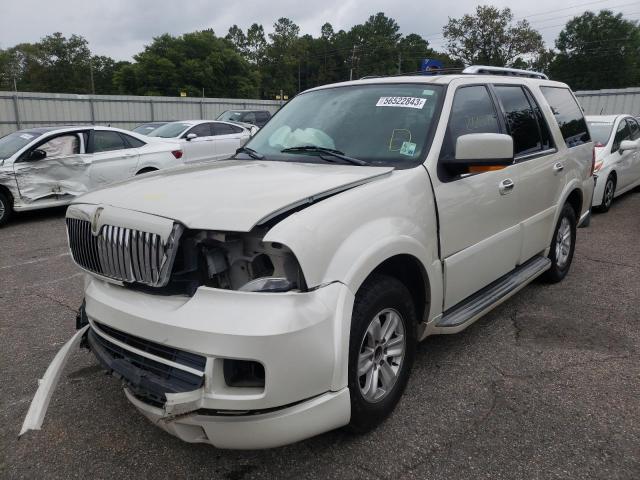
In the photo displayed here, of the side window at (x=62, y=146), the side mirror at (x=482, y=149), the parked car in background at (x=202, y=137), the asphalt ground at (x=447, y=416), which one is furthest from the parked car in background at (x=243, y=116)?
the side mirror at (x=482, y=149)

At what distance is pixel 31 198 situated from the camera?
838cm

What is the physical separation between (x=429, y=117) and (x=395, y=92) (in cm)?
39

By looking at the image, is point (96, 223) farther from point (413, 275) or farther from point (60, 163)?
point (60, 163)

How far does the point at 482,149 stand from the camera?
118 inches

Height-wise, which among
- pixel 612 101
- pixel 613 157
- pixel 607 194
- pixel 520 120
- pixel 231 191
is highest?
pixel 612 101

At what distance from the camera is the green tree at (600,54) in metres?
72.1

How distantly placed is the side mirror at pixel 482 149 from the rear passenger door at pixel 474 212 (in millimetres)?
128

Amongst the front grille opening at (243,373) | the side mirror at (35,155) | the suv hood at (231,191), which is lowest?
the front grille opening at (243,373)

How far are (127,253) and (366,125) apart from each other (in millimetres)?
1776

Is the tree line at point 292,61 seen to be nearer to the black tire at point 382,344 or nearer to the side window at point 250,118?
the side window at point 250,118

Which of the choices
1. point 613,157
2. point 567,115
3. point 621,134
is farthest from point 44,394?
point 621,134

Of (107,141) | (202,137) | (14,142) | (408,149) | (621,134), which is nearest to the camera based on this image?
(408,149)

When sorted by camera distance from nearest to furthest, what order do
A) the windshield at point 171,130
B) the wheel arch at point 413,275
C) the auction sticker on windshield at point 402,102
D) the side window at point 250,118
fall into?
1. the wheel arch at point 413,275
2. the auction sticker on windshield at point 402,102
3. the windshield at point 171,130
4. the side window at point 250,118

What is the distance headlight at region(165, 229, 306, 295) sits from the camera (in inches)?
89.5
